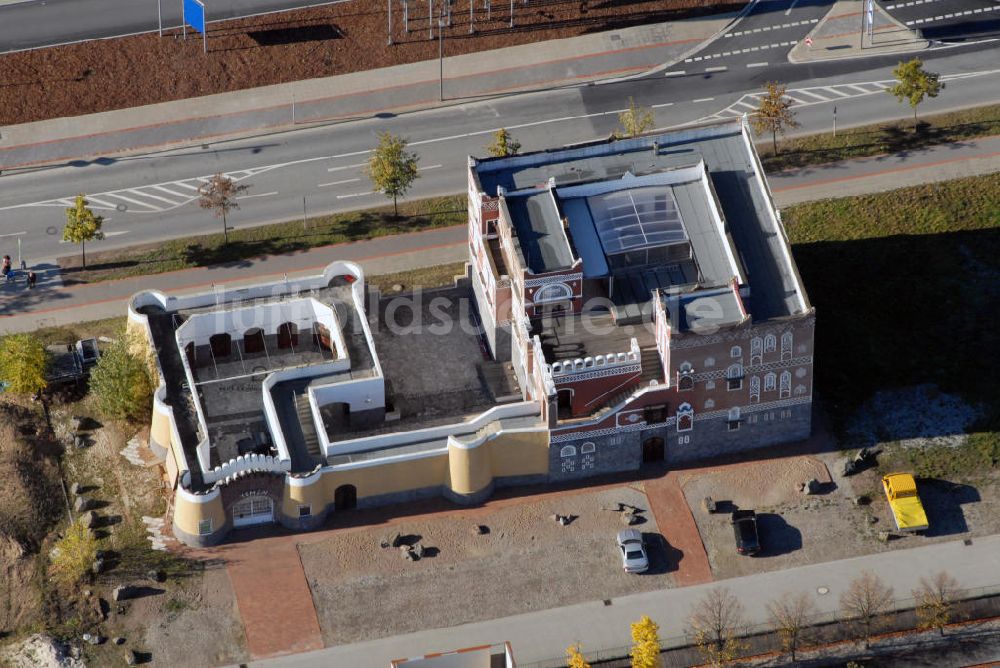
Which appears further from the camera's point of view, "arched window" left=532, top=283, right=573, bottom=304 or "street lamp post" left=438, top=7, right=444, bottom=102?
"street lamp post" left=438, top=7, right=444, bottom=102

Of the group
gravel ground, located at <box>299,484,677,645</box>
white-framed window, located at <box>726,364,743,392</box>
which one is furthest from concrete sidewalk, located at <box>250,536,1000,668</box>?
white-framed window, located at <box>726,364,743,392</box>

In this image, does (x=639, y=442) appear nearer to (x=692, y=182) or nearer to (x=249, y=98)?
(x=692, y=182)

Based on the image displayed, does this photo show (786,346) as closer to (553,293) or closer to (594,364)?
(594,364)

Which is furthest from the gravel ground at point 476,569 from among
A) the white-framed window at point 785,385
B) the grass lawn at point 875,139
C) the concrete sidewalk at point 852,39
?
the concrete sidewalk at point 852,39

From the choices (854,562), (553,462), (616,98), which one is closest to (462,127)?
(616,98)

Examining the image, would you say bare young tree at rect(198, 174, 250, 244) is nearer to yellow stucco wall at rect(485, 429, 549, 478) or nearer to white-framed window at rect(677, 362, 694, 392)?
yellow stucco wall at rect(485, 429, 549, 478)

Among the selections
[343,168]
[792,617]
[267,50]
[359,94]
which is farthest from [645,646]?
[267,50]
